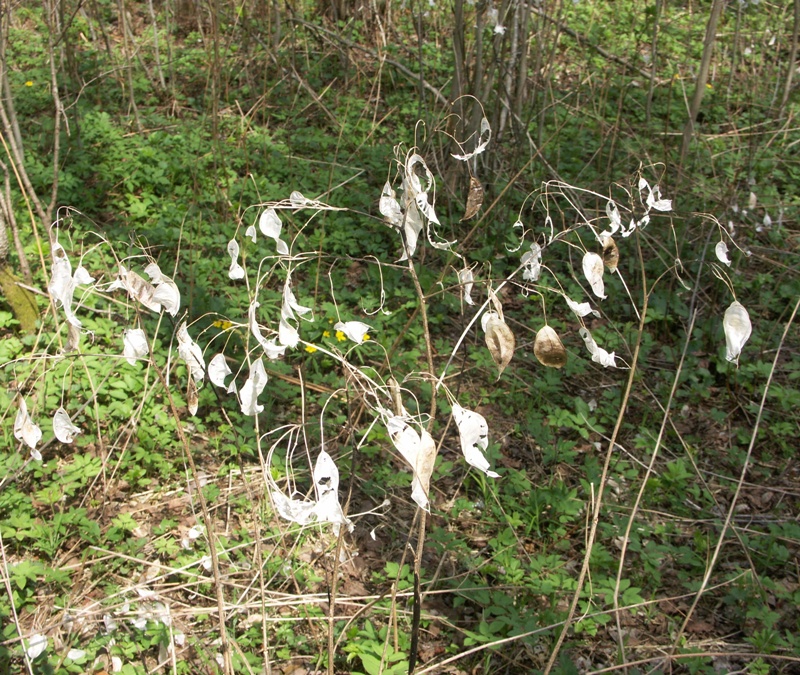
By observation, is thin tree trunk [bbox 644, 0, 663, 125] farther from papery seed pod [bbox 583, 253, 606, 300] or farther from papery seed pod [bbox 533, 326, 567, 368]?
papery seed pod [bbox 533, 326, 567, 368]

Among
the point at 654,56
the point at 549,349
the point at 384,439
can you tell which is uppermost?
the point at 549,349

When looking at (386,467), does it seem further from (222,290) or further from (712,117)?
(712,117)

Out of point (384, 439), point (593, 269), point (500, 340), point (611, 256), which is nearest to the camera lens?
point (500, 340)

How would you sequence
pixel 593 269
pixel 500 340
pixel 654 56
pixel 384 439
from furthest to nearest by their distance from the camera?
pixel 654 56
pixel 384 439
pixel 593 269
pixel 500 340

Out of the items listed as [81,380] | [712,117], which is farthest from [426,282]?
[712,117]

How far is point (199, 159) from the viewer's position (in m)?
4.75

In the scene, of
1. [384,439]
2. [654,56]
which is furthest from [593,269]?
[654,56]

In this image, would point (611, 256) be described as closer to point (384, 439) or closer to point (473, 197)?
point (473, 197)

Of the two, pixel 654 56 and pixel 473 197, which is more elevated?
pixel 473 197

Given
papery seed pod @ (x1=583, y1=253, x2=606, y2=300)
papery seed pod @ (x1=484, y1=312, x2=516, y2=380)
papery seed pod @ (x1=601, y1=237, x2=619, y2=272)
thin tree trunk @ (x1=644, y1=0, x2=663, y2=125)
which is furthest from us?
thin tree trunk @ (x1=644, y1=0, x2=663, y2=125)

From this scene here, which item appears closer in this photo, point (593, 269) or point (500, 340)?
point (500, 340)

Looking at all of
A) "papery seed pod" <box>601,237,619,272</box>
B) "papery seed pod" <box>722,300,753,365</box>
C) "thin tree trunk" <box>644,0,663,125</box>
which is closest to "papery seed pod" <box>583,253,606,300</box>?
"papery seed pod" <box>601,237,619,272</box>

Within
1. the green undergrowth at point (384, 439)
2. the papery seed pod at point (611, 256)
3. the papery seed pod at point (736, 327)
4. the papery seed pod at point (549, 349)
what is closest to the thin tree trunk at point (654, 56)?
the green undergrowth at point (384, 439)

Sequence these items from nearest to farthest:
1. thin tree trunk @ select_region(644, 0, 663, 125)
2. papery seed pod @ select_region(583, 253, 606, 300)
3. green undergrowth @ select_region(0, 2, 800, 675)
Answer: papery seed pod @ select_region(583, 253, 606, 300) → green undergrowth @ select_region(0, 2, 800, 675) → thin tree trunk @ select_region(644, 0, 663, 125)
